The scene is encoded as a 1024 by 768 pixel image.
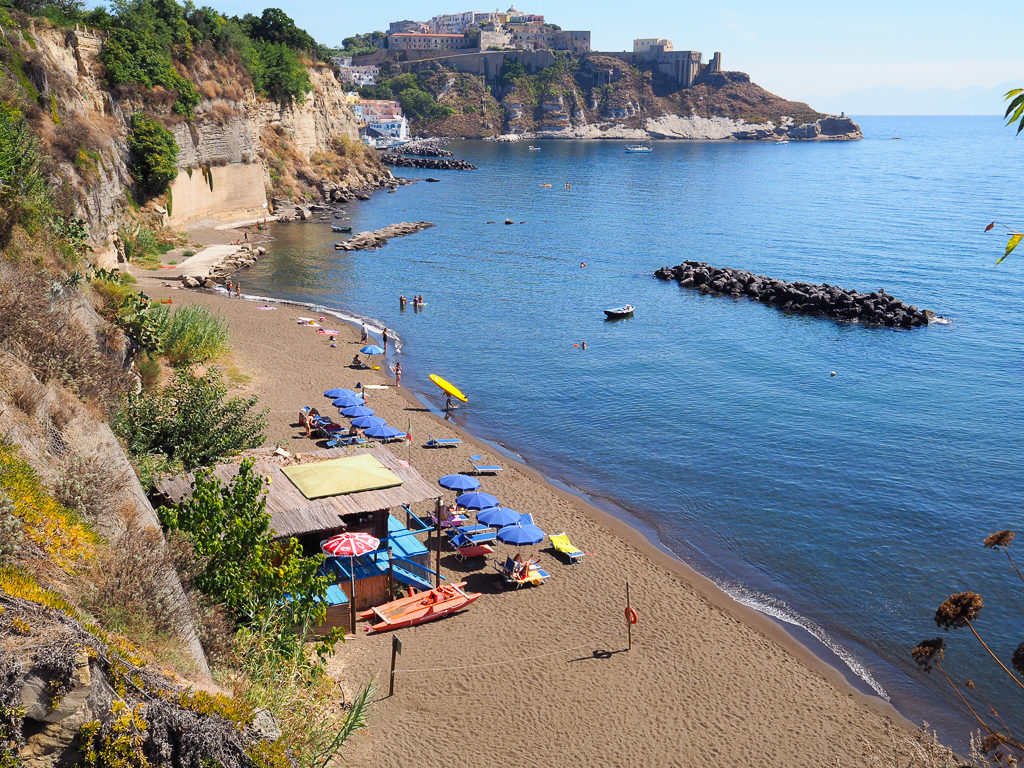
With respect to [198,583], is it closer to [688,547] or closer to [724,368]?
[688,547]

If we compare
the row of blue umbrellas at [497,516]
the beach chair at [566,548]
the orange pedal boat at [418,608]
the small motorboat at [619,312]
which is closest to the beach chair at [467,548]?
the row of blue umbrellas at [497,516]

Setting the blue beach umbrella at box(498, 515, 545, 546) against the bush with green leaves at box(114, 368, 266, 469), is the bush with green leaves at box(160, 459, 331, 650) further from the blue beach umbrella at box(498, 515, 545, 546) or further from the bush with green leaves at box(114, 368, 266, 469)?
the blue beach umbrella at box(498, 515, 545, 546)

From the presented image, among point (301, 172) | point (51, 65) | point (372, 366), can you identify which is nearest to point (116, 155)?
point (51, 65)

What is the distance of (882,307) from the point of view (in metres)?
53.9

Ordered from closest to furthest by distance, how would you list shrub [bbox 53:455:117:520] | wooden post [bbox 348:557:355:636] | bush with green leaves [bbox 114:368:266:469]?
shrub [bbox 53:455:117:520] → wooden post [bbox 348:557:355:636] → bush with green leaves [bbox 114:368:266:469]

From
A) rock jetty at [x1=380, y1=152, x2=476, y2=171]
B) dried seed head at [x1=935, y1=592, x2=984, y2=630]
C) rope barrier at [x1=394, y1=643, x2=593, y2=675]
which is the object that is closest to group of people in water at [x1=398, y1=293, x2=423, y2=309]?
rope barrier at [x1=394, y1=643, x2=593, y2=675]

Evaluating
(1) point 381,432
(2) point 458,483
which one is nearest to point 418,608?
(2) point 458,483

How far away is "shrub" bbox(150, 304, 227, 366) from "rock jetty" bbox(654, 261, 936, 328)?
3866 cm

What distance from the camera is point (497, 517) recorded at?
76.0 ft

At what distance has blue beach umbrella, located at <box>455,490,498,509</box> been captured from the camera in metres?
23.8

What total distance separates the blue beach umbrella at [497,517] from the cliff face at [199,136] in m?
27.8

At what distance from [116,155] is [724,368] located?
136 feet

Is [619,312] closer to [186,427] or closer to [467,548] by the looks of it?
[467,548]

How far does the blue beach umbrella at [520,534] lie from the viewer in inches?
867
